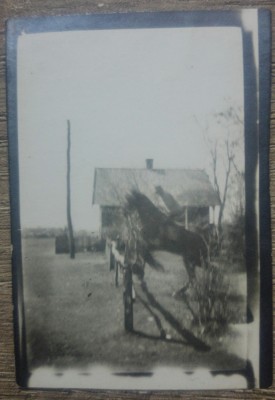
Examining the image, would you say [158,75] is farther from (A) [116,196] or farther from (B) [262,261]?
(B) [262,261]

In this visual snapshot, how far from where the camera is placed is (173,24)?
2.83 feet

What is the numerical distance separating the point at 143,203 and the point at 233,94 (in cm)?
35

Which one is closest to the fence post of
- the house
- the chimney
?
the house

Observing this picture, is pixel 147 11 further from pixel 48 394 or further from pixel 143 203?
pixel 48 394

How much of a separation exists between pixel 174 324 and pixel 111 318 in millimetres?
156

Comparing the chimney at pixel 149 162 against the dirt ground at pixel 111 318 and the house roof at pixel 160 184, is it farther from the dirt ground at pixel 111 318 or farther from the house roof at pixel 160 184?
the dirt ground at pixel 111 318

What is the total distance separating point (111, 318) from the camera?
871 mm

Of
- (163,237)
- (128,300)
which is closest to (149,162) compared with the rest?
(163,237)

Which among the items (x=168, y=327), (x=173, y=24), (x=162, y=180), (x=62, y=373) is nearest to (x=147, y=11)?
(x=173, y=24)

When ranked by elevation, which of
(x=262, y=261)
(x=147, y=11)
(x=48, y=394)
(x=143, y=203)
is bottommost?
(x=48, y=394)

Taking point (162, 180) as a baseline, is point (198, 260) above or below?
below

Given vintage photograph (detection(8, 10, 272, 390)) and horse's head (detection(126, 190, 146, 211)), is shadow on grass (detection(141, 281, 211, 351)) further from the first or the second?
horse's head (detection(126, 190, 146, 211))

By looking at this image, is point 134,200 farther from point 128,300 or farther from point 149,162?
point 128,300

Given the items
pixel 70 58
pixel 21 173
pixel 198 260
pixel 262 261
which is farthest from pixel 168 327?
pixel 70 58
